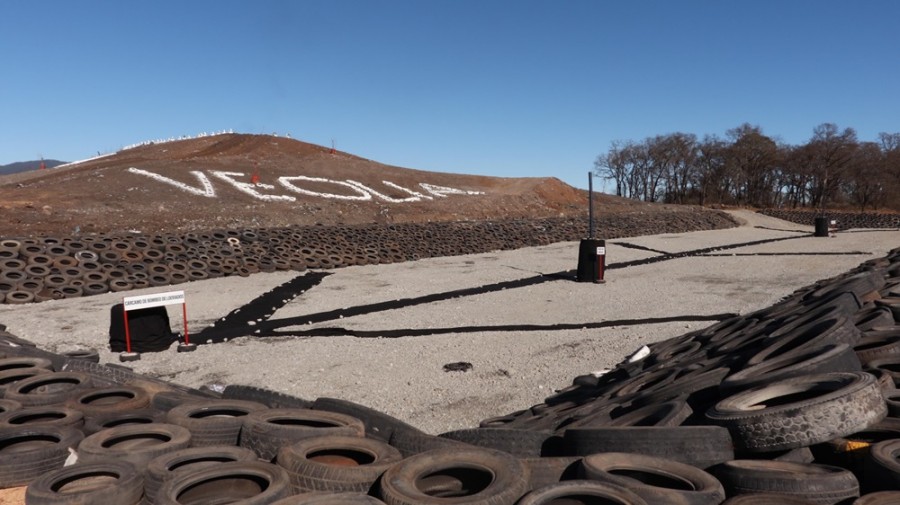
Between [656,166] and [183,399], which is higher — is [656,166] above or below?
above

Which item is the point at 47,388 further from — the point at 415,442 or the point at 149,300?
the point at 149,300

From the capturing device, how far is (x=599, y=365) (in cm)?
946

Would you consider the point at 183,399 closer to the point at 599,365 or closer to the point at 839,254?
the point at 599,365

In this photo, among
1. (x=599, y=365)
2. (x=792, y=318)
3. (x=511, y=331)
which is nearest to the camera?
(x=792, y=318)

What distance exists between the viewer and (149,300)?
10.7 metres

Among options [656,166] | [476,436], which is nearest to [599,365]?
[476,436]

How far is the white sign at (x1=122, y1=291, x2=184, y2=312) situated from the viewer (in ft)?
34.5

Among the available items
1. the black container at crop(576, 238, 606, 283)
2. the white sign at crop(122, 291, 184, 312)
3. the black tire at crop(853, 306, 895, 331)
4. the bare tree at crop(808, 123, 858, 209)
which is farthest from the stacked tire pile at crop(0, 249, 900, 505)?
the bare tree at crop(808, 123, 858, 209)

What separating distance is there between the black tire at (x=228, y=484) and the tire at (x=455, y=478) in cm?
61

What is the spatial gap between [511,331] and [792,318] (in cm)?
536

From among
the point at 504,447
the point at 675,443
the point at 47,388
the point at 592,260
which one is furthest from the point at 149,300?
the point at 592,260

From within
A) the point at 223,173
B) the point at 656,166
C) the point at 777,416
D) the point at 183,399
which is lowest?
the point at 183,399

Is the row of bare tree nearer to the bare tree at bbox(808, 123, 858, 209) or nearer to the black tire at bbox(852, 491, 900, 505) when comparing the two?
the bare tree at bbox(808, 123, 858, 209)

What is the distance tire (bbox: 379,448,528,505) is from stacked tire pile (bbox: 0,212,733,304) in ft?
54.3
